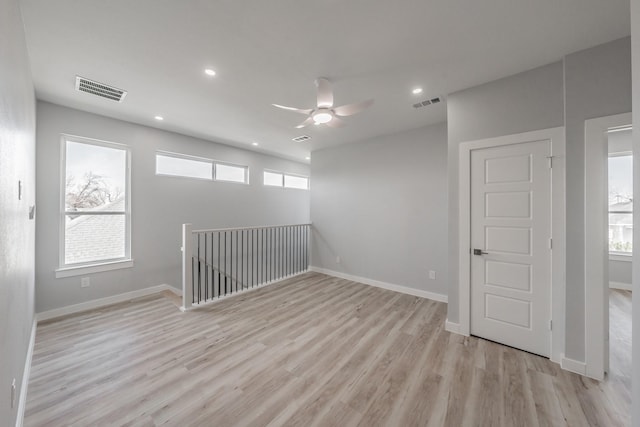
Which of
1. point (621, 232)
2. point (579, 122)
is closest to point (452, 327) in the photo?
point (579, 122)

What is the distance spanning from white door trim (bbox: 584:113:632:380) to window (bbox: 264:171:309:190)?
5.51 m

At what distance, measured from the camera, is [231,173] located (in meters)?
5.34

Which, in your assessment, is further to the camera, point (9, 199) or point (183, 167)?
point (183, 167)

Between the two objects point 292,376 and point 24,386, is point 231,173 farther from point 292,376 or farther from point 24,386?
point 292,376

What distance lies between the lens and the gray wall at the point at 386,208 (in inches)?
151

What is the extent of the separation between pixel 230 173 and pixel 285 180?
1.68m

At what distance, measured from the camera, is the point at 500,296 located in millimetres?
2561

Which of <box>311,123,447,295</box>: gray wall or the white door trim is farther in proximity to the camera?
<box>311,123,447,295</box>: gray wall

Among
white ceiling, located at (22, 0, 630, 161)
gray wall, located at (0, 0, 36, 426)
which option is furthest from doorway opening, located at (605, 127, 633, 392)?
gray wall, located at (0, 0, 36, 426)

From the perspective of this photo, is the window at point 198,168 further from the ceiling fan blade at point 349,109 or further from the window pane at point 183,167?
the ceiling fan blade at point 349,109

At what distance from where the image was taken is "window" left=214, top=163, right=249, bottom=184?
509 cm

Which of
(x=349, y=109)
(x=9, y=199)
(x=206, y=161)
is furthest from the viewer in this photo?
(x=206, y=161)

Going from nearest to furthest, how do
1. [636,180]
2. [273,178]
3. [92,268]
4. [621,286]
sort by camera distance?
1. [636,180]
2. [92,268]
3. [621,286]
4. [273,178]

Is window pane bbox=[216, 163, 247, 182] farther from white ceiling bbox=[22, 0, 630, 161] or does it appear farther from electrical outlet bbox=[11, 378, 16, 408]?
electrical outlet bbox=[11, 378, 16, 408]
